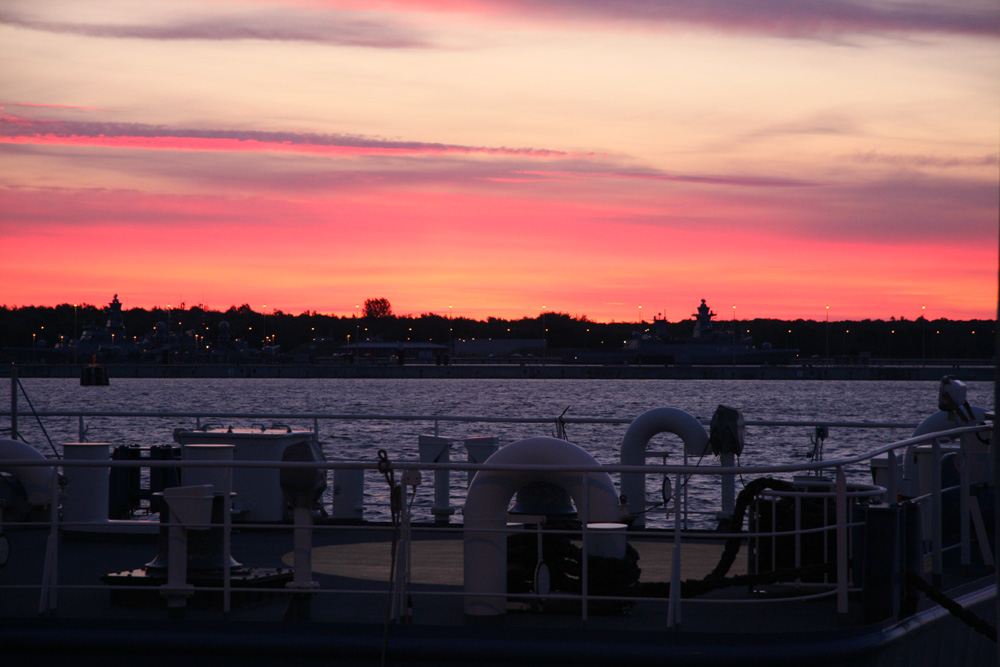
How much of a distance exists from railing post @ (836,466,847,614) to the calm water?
1068 inches

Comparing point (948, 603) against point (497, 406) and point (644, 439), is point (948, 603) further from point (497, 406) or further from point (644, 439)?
point (497, 406)

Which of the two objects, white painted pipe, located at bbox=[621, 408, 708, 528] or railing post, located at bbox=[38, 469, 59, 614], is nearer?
railing post, located at bbox=[38, 469, 59, 614]

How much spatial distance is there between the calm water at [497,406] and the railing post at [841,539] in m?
27.1

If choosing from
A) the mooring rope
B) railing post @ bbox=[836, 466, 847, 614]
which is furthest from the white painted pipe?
railing post @ bbox=[836, 466, 847, 614]

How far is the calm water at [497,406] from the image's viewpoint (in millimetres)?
46375

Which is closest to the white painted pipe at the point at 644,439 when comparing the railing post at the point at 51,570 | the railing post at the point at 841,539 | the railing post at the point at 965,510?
the railing post at the point at 965,510

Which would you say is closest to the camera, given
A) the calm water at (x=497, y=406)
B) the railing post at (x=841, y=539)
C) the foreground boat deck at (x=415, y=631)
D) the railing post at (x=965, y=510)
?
the foreground boat deck at (x=415, y=631)

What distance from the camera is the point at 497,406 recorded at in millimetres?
93812

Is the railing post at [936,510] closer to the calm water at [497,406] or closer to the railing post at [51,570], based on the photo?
the railing post at [51,570]

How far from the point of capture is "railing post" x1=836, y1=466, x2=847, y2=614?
5.87 meters

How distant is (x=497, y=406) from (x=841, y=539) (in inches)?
3468

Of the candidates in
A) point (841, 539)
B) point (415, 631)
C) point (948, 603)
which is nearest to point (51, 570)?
point (415, 631)

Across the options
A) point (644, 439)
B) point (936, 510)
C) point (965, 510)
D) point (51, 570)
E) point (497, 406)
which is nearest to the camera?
point (51, 570)

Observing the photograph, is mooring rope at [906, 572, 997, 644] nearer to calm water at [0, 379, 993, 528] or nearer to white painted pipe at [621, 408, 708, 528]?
white painted pipe at [621, 408, 708, 528]
